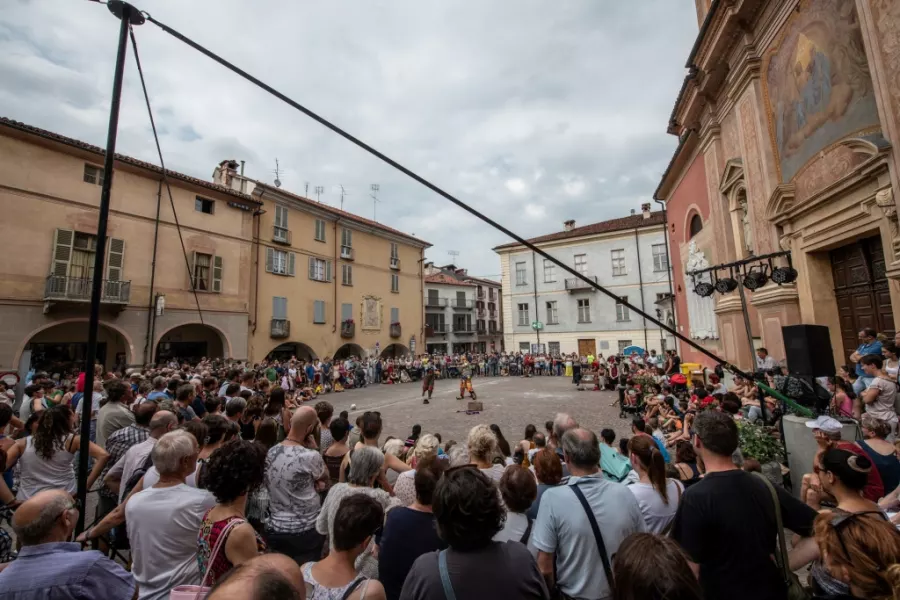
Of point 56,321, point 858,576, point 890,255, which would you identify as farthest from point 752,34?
point 56,321

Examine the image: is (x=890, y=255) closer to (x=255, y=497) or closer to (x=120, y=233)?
(x=255, y=497)

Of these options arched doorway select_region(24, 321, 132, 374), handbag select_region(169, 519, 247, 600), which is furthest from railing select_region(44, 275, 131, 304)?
handbag select_region(169, 519, 247, 600)

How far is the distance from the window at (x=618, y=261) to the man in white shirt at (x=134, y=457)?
31499mm

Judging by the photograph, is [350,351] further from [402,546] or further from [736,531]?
[736,531]

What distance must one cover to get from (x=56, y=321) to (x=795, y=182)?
2157cm

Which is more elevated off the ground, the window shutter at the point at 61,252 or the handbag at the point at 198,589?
the window shutter at the point at 61,252

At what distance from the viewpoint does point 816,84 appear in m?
7.23

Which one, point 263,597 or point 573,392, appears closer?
point 263,597

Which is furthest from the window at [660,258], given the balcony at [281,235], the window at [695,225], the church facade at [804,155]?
the balcony at [281,235]

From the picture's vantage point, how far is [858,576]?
1.53m

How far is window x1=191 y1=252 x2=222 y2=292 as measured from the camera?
17.7 m

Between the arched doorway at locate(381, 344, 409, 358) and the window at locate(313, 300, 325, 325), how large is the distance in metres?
6.40

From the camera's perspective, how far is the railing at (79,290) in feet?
44.1

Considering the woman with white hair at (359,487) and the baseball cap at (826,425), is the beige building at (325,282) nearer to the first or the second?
the woman with white hair at (359,487)
